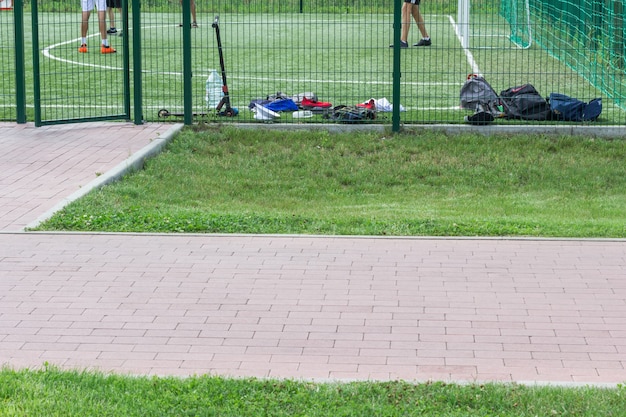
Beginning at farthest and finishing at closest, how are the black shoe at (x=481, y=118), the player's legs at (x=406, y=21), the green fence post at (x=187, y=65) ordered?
1. the player's legs at (x=406, y=21)
2. the green fence post at (x=187, y=65)
3. the black shoe at (x=481, y=118)

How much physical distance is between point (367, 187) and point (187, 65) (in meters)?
3.72

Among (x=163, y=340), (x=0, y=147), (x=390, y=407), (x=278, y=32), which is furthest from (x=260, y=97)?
(x=390, y=407)

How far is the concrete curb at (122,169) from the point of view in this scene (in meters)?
9.19

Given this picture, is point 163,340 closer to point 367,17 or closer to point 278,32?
point 367,17

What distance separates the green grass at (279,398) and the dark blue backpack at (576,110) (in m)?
8.40

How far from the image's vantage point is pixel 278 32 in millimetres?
16750

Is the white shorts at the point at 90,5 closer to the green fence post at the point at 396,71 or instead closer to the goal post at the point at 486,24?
the green fence post at the point at 396,71

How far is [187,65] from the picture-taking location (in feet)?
44.6

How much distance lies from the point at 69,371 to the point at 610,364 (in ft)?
9.40

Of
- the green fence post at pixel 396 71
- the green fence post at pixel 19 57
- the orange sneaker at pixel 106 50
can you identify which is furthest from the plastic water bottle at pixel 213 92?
the orange sneaker at pixel 106 50

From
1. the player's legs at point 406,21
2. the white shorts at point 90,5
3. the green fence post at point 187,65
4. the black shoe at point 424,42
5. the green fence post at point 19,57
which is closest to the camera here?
the green fence post at point 187,65

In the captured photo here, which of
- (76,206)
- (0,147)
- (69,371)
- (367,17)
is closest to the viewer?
(69,371)

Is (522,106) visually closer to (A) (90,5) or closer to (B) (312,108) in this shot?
(B) (312,108)

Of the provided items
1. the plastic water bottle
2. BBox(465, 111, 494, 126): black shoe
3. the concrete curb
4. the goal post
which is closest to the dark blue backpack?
BBox(465, 111, 494, 126): black shoe
